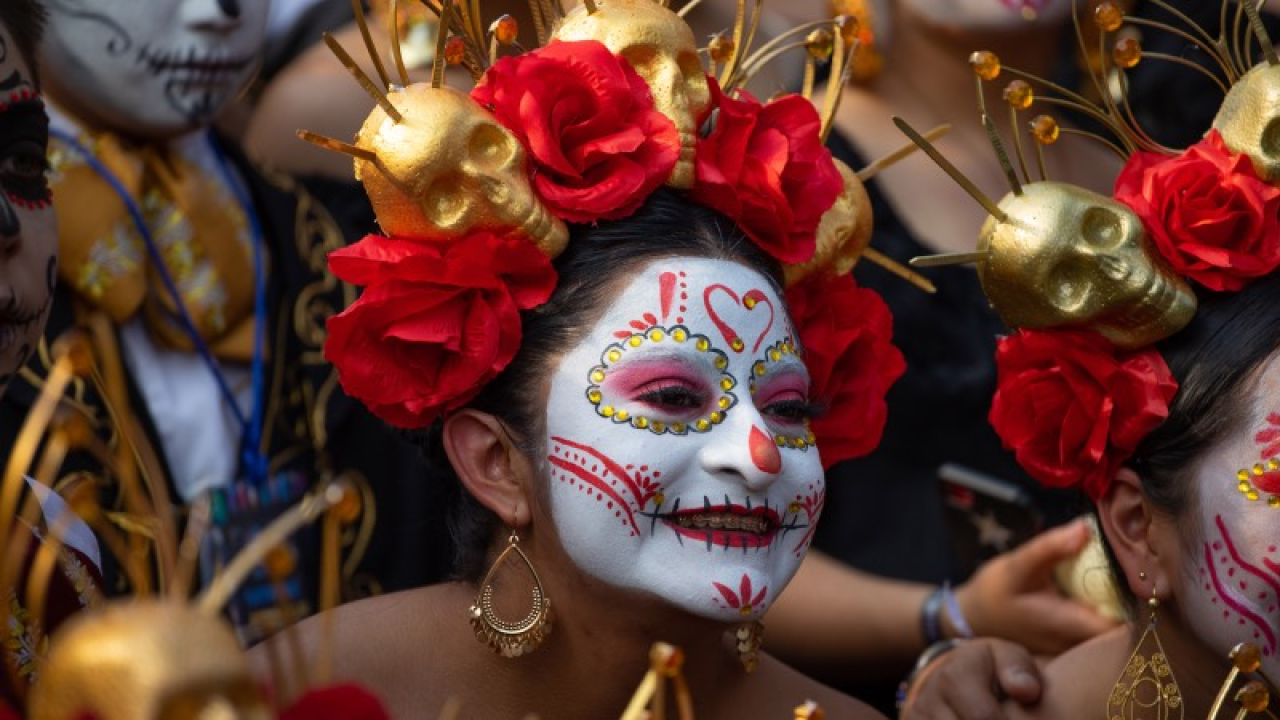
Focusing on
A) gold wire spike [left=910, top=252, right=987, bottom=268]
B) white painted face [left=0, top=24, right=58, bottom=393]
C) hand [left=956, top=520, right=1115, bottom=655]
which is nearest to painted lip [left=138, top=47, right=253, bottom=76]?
white painted face [left=0, top=24, right=58, bottom=393]

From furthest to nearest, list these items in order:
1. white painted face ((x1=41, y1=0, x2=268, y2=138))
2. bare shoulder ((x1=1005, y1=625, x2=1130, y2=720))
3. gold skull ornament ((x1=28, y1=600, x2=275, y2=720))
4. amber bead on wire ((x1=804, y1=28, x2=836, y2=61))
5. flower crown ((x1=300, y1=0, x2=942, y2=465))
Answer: white painted face ((x1=41, y1=0, x2=268, y2=138)), bare shoulder ((x1=1005, y1=625, x2=1130, y2=720)), amber bead on wire ((x1=804, y1=28, x2=836, y2=61)), flower crown ((x1=300, y1=0, x2=942, y2=465)), gold skull ornament ((x1=28, y1=600, x2=275, y2=720))

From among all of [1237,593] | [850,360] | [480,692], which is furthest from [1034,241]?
[480,692]

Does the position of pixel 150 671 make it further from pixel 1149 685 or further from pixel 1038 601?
pixel 1038 601

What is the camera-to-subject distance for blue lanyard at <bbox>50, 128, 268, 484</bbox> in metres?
3.44

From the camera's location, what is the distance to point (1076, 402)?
2955 millimetres

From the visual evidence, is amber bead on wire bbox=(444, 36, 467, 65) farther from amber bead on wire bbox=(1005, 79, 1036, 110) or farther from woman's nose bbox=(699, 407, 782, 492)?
amber bead on wire bbox=(1005, 79, 1036, 110)

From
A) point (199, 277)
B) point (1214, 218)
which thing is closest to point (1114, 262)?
point (1214, 218)

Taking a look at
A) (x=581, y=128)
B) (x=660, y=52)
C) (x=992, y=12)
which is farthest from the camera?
(x=992, y=12)

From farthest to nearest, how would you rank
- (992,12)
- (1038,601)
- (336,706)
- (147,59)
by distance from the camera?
(992,12), (1038,601), (147,59), (336,706)

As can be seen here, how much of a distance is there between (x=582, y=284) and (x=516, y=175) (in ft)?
0.58

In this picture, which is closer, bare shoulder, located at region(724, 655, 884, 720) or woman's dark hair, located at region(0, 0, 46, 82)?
woman's dark hair, located at region(0, 0, 46, 82)

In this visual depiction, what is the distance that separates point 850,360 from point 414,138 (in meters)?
0.78

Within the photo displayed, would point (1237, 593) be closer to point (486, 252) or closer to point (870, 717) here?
point (870, 717)

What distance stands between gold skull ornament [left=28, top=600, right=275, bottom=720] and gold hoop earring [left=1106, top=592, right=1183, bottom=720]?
1.74 metres
